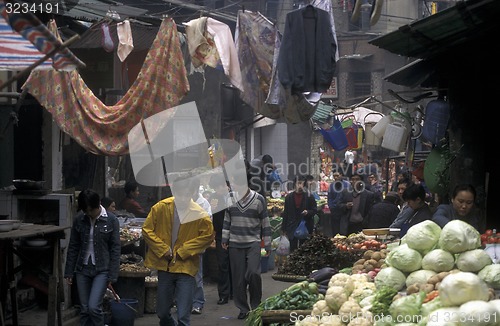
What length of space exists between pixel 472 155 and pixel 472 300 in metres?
5.44

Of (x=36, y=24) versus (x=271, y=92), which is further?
(x=271, y=92)

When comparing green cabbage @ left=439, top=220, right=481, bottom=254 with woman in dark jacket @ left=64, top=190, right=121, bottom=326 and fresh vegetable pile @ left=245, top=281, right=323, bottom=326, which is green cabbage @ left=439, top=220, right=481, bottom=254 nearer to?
fresh vegetable pile @ left=245, top=281, right=323, bottom=326

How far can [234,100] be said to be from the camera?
2539 centimetres

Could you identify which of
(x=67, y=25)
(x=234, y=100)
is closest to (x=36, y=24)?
(x=67, y=25)

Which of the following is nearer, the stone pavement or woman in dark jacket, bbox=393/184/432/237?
woman in dark jacket, bbox=393/184/432/237

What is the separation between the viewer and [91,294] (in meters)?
9.49

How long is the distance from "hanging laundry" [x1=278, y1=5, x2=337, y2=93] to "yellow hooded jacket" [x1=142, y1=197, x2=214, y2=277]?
6.25 feet

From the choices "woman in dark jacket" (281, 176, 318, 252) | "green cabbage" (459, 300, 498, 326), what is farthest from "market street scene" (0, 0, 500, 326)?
"woman in dark jacket" (281, 176, 318, 252)

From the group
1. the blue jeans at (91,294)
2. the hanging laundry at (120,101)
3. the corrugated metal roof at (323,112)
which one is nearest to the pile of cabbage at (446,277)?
the hanging laundry at (120,101)

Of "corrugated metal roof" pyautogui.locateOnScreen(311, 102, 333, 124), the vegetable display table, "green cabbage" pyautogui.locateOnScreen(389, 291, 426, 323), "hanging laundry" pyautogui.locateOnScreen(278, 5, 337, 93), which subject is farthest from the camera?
"corrugated metal roof" pyautogui.locateOnScreen(311, 102, 333, 124)

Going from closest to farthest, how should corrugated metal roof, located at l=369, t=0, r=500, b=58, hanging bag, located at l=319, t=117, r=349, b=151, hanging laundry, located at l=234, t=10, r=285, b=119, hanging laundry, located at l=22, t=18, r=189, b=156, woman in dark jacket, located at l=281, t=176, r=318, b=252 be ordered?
corrugated metal roof, located at l=369, t=0, r=500, b=58 < hanging laundry, located at l=22, t=18, r=189, b=156 < hanging laundry, located at l=234, t=10, r=285, b=119 < woman in dark jacket, located at l=281, t=176, r=318, b=252 < hanging bag, located at l=319, t=117, r=349, b=151

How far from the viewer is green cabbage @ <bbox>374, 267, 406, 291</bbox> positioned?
657 cm

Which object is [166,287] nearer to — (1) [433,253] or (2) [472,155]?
(1) [433,253]

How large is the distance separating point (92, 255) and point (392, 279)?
13.7ft
